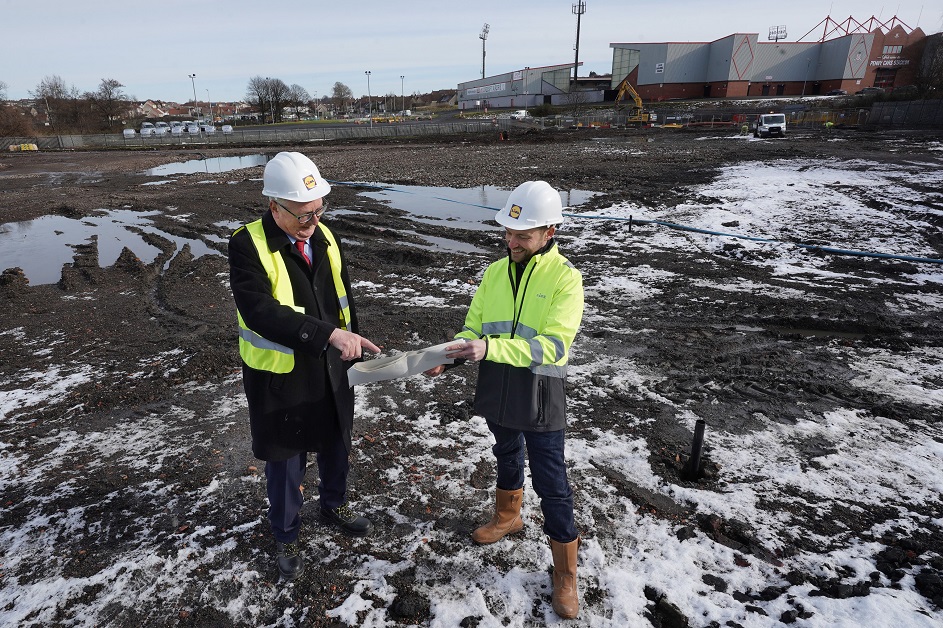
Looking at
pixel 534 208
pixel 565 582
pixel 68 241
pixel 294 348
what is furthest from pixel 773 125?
pixel 294 348

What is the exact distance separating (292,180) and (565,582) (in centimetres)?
259

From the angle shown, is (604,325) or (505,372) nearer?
(505,372)

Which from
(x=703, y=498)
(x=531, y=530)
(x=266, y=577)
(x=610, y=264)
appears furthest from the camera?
(x=610, y=264)

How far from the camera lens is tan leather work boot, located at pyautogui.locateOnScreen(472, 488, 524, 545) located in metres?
3.19

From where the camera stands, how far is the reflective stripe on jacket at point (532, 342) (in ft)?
8.24

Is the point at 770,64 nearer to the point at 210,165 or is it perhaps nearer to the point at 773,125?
the point at 773,125

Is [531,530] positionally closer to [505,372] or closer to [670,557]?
[670,557]

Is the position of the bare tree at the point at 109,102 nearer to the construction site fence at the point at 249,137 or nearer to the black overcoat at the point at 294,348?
the construction site fence at the point at 249,137

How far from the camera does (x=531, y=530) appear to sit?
3355 millimetres

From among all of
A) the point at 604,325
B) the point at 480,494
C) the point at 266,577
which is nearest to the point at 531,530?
the point at 480,494

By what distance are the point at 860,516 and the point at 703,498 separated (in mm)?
987

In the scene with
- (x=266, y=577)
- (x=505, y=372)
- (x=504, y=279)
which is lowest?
(x=266, y=577)

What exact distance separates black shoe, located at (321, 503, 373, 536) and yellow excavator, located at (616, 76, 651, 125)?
4867cm

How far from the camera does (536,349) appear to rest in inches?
98.3
